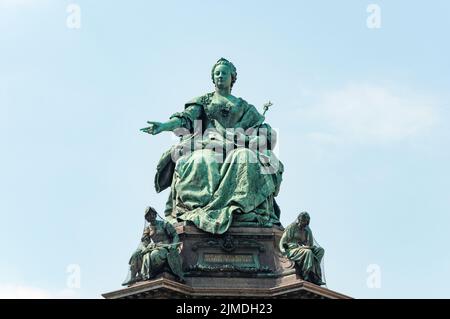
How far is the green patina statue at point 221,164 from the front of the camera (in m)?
34.7

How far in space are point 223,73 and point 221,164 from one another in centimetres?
333

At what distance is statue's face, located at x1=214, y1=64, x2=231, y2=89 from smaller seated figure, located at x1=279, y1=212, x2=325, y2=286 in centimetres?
569

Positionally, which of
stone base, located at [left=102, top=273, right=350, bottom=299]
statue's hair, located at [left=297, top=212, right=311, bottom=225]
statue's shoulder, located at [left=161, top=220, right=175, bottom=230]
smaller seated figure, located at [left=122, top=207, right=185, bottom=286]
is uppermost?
statue's hair, located at [left=297, top=212, right=311, bottom=225]

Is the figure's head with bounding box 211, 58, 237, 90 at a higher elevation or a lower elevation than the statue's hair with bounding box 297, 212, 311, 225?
higher

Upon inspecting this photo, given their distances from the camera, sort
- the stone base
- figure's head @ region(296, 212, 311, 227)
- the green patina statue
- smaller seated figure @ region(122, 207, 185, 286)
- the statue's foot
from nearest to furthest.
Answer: the stone base
smaller seated figure @ region(122, 207, 185, 286)
the statue's foot
figure's head @ region(296, 212, 311, 227)
the green patina statue

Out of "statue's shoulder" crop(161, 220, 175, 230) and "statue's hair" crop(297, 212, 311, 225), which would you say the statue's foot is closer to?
"statue's shoulder" crop(161, 220, 175, 230)

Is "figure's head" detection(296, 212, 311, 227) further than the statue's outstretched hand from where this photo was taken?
No

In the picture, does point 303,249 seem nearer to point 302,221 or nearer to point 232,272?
point 302,221

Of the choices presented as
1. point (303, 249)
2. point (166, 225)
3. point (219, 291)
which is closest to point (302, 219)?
point (303, 249)

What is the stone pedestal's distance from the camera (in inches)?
1278

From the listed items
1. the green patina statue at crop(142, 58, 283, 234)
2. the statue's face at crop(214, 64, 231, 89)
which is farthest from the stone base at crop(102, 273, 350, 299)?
the statue's face at crop(214, 64, 231, 89)

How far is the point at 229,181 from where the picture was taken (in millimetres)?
35094
